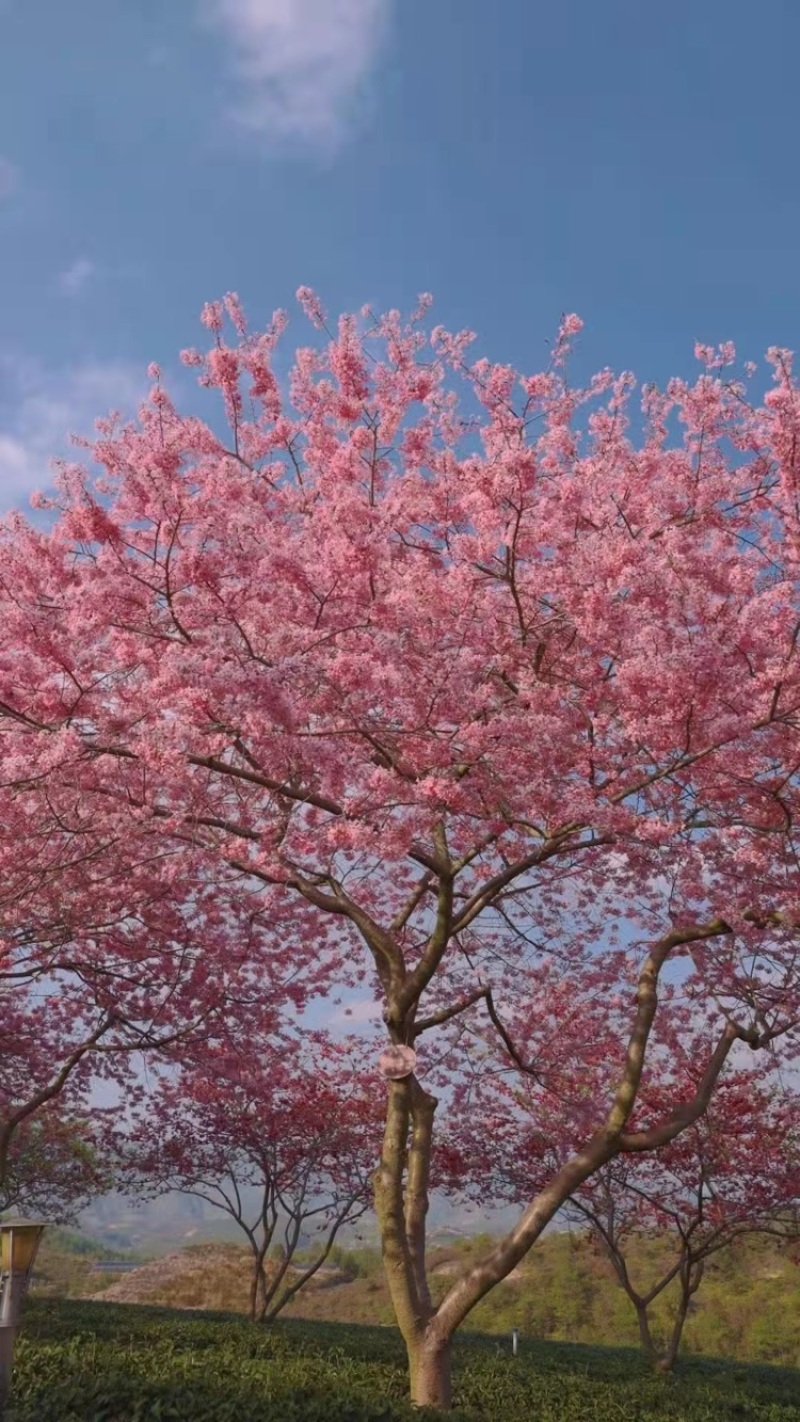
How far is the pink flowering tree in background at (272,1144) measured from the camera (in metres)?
17.4

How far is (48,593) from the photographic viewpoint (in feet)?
26.4

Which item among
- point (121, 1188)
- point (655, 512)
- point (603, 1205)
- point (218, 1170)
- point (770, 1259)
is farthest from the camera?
point (770, 1259)

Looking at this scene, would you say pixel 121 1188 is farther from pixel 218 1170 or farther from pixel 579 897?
pixel 579 897

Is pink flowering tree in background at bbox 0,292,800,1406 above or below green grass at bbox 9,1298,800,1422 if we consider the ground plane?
above

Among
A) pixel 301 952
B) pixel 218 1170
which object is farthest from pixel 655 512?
pixel 218 1170

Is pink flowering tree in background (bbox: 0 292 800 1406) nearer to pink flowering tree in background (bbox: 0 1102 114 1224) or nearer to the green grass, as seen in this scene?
the green grass

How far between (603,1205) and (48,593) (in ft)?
41.6

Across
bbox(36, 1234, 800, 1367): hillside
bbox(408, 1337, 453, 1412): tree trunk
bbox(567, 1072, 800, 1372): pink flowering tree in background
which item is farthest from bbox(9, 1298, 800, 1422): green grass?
bbox(36, 1234, 800, 1367): hillside

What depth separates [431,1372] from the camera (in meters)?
7.08

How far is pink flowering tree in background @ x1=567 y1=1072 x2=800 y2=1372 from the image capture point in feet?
50.1

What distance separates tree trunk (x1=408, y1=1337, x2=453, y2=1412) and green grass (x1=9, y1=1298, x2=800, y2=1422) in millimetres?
252

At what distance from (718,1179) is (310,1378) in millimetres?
9571

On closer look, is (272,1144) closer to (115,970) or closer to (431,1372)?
(115,970)

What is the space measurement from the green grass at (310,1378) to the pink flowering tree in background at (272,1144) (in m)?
1.82
